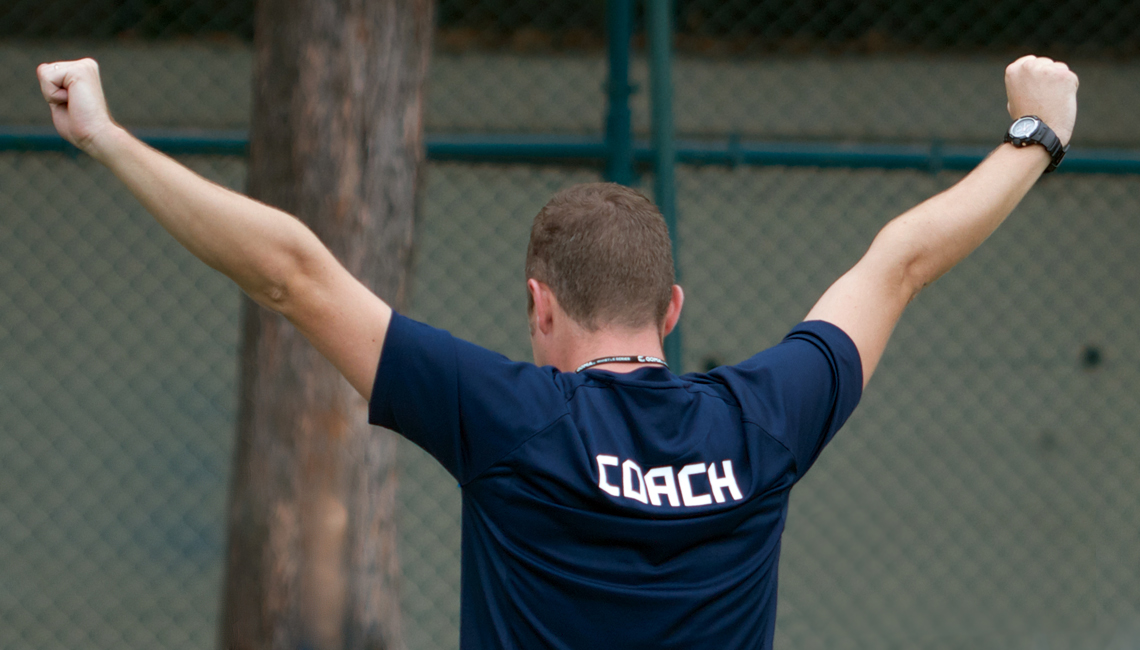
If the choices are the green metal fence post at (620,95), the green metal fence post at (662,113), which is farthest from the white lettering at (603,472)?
the green metal fence post at (620,95)

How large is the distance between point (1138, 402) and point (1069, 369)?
379mm

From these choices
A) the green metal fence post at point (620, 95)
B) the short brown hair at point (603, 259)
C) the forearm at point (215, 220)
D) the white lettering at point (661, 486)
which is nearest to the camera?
the forearm at point (215, 220)

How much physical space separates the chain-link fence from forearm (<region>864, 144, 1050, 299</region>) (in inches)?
97.0

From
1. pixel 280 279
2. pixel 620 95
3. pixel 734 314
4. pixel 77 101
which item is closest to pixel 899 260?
pixel 280 279

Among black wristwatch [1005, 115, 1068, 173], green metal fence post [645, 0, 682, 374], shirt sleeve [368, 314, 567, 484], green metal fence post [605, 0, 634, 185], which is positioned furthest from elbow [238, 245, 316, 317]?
green metal fence post [605, 0, 634, 185]

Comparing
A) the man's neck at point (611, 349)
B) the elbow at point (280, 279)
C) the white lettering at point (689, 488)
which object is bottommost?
the white lettering at point (689, 488)

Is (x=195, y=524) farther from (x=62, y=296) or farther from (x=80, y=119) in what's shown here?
(x=80, y=119)

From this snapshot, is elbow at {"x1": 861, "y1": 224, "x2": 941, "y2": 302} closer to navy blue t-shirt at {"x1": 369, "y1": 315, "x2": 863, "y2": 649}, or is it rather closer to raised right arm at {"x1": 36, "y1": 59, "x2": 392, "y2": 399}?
navy blue t-shirt at {"x1": 369, "y1": 315, "x2": 863, "y2": 649}

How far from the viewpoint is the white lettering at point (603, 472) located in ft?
3.97

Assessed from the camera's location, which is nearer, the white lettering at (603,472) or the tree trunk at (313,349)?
the white lettering at (603,472)

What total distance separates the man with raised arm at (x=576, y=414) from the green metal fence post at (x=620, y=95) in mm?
1465

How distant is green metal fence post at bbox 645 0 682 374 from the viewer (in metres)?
2.75

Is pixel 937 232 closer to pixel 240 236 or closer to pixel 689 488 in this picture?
pixel 689 488

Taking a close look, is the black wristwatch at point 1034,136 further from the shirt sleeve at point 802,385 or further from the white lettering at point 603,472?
the white lettering at point 603,472
